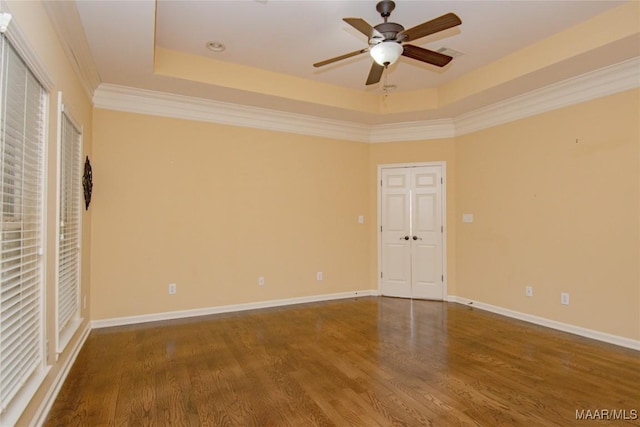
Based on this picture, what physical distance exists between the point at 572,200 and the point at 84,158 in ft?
17.2

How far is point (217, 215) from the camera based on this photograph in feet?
15.4

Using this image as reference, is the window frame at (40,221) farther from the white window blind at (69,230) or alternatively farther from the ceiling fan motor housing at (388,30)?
the ceiling fan motor housing at (388,30)

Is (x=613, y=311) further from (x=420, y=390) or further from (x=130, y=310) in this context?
(x=130, y=310)

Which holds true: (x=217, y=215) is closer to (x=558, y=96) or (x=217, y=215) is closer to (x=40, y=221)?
(x=40, y=221)

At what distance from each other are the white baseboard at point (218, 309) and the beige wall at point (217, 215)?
6 centimetres

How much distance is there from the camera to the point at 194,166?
4578 millimetres

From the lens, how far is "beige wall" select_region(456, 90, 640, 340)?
352 centimetres

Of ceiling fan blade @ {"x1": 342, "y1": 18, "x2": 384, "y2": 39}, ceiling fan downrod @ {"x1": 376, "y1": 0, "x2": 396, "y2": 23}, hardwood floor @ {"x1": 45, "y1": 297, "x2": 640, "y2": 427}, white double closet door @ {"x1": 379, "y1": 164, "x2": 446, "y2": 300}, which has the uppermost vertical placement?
ceiling fan downrod @ {"x1": 376, "y1": 0, "x2": 396, "y2": 23}

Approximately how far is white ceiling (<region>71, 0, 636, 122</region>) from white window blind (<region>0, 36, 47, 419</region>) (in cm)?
98

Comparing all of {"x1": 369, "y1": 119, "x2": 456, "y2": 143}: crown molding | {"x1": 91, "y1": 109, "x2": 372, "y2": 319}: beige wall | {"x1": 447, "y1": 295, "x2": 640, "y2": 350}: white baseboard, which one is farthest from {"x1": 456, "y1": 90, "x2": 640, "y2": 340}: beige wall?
{"x1": 91, "y1": 109, "x2": 372, "y2": 319}: beige wall

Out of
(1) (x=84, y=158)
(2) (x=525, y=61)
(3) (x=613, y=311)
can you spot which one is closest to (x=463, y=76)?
(2) (x=525, y=61)

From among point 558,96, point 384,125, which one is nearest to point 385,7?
point 558,96

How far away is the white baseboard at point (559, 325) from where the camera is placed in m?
3.48

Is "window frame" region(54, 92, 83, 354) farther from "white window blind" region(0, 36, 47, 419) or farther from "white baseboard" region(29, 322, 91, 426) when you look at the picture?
"white window blind" region(0, 36, 47, 419)
